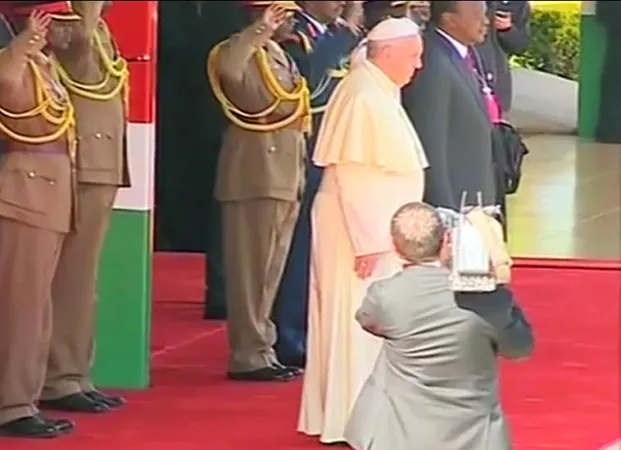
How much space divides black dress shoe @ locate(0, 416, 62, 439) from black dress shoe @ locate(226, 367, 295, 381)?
3.70 feet

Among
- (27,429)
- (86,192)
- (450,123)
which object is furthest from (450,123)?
(27,429)

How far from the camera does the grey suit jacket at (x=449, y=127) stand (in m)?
5.61

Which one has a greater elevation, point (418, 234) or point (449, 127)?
point (449, 127)

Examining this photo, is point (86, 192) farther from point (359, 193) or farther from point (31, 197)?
point (359, 193)

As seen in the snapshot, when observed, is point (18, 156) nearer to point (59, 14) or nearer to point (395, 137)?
point (59, 14)

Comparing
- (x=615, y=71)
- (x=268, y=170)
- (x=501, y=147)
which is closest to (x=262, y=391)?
(x=268, y=170)

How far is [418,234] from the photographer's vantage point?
14.1 feet

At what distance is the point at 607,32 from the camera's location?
22.0 feet

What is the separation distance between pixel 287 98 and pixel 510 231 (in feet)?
3.34

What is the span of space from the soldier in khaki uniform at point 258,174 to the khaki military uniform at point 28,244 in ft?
3.51

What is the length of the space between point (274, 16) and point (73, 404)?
156cm

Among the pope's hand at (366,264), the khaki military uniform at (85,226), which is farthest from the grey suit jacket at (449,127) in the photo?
the khaki military uniform at (85,226)

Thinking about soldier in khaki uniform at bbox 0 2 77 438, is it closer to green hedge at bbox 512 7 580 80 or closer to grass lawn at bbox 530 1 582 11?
green hedge at bbox 512 7 580 80

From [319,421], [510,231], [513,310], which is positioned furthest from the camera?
[510,231]
